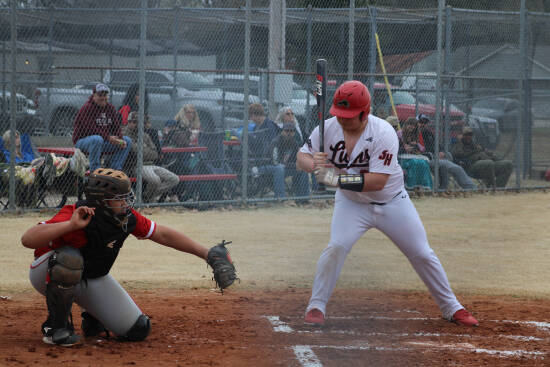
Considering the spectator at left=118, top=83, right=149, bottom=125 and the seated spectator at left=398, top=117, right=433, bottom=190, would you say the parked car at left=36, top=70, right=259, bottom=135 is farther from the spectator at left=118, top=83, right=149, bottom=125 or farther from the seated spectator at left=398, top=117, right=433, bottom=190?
the seated spectator at left=398, top=117, right=433, bottom=190

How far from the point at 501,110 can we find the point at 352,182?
9.87 metres

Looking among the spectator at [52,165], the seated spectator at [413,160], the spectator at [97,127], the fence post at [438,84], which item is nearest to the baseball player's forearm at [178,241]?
the spectator at [97,127]

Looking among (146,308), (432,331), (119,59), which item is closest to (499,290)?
(432,331)

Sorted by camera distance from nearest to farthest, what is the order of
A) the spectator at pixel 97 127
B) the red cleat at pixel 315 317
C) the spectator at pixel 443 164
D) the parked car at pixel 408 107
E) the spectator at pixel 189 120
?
1. the red cleat at pixel 315 317
2. the spectator at pixel 97 127
3. the spectator at pixel 189 120
4. the spectator at pixel 443 164
5. the parked car at pixel 408 107

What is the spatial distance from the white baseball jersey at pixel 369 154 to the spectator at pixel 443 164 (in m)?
7.47

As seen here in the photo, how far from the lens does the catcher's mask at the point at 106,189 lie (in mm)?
4219

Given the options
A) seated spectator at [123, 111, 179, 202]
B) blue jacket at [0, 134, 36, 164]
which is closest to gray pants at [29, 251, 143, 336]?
seated spectator at [123, 111, 179, 202]

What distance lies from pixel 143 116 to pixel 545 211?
586 cm

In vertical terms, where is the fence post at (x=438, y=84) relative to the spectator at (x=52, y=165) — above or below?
above

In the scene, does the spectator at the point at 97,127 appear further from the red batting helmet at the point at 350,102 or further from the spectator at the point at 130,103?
the red batting helmet at the point at 350,102

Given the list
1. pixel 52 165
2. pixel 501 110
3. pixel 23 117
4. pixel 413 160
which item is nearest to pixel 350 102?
pixel 52 165

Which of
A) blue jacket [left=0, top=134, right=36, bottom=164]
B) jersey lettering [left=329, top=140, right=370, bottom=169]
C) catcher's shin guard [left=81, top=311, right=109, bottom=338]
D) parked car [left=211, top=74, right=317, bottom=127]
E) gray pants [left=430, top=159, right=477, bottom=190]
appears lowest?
catcher's shin guard [left=81, top=311, right=109, bottom=338]

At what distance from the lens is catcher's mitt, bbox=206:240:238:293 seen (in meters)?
4.27

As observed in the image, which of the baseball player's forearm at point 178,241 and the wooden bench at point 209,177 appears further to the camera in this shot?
the wooden bench at point 209,177
